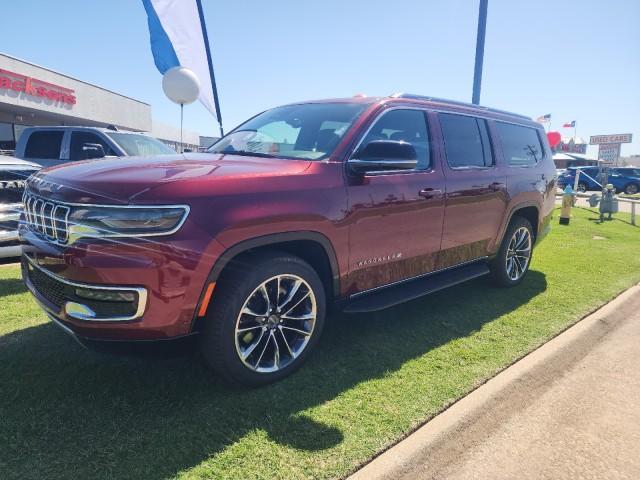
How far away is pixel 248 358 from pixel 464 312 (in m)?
2.45

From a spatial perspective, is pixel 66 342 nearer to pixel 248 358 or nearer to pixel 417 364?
pixel 248 358

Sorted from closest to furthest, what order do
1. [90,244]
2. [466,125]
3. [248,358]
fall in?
[90,244] → [248,358] → [466,125]

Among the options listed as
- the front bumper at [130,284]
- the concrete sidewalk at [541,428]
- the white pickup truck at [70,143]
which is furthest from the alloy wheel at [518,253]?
the white pickup truck at [70,143]

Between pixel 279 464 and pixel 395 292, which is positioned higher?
pixel 395 292

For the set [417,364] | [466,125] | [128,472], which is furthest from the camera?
[466,125]

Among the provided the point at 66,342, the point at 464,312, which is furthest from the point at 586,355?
the point at 66,342

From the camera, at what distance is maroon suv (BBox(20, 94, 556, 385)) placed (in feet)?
7.33

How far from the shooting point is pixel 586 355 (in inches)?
136

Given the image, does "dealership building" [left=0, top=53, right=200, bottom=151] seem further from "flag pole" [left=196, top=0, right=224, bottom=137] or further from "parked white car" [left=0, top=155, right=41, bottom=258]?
"parked white car" [left=0, top=155, right=41, bottom=258]

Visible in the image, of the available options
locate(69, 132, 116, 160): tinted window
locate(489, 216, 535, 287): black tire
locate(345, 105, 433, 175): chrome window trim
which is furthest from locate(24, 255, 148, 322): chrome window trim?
locate(69, 132, 116, 160): tinted window

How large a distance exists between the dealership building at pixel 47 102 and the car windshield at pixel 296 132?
18.3 meters

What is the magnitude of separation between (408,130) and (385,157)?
0.82m

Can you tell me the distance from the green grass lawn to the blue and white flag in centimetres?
850

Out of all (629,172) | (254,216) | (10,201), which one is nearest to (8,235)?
(10,201)
